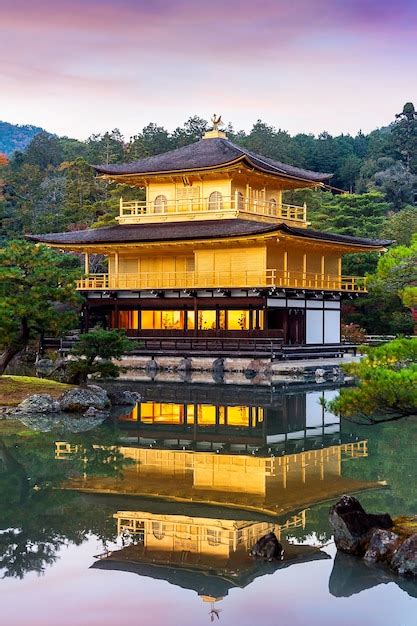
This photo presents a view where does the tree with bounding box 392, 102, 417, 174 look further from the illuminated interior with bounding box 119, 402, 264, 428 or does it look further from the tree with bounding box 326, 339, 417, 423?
the tree with bounding box 326, 339, 417, 423

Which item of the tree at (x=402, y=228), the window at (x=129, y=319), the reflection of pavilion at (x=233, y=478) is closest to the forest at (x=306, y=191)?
the tree at (x=402, y=228)

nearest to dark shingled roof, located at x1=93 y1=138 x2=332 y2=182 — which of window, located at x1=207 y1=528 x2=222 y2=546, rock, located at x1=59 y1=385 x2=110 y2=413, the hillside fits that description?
rock, located at x1=59 y1=385 x2=110 y2=413

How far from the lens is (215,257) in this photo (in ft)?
125

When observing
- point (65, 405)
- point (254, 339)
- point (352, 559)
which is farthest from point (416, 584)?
point (254, 339)

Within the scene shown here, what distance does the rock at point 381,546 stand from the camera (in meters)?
10.2

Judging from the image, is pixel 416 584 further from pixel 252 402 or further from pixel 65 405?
pixel 252 402

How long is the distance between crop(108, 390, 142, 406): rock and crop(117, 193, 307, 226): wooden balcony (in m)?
15.3

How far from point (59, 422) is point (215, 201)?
2028cm

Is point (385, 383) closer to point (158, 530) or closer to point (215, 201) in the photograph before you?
point (158, 530)

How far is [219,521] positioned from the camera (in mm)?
12141

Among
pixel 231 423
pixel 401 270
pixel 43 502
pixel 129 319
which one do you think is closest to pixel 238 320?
pixel 129 319

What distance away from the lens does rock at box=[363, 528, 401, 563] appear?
401 inches

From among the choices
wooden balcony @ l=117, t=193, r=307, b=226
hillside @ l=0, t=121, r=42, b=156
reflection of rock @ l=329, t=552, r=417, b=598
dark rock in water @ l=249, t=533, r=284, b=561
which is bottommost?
reflection of rock @ l=329, t=552, r=417, b=598

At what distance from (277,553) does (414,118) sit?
256 feet
